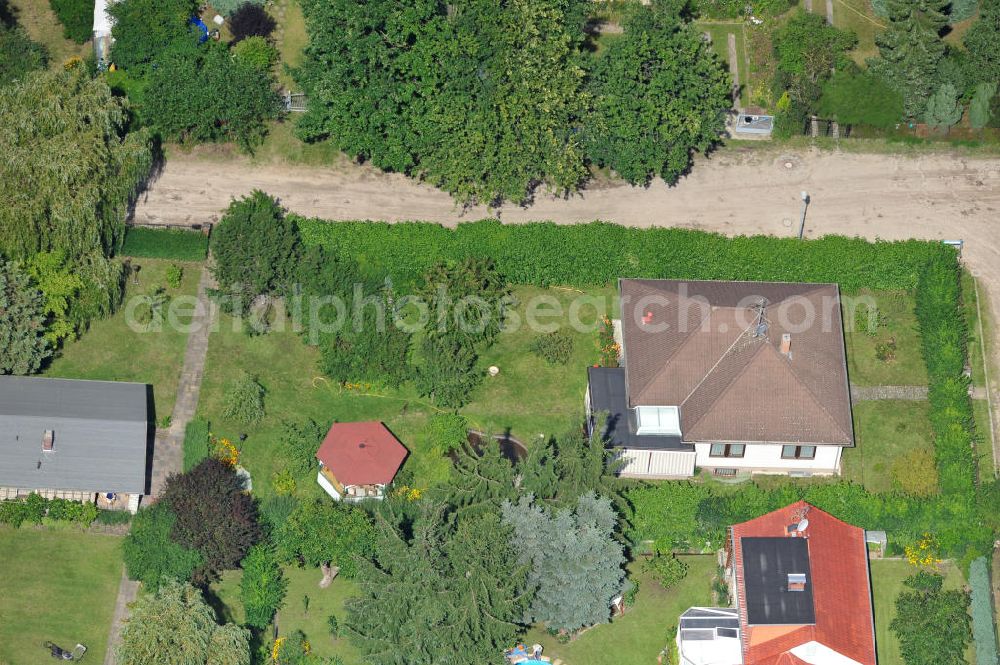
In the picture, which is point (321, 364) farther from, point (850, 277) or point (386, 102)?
point (850, 277)

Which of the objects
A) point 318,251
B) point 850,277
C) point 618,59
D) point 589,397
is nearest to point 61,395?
point 318,251

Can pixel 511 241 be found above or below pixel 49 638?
above

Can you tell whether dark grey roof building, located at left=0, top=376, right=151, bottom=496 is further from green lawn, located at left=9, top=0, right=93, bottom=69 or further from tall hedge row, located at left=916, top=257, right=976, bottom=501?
tall hedge row, located at left=916, top=257, right=976, bottom=501

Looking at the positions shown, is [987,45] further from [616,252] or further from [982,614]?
[982,614]

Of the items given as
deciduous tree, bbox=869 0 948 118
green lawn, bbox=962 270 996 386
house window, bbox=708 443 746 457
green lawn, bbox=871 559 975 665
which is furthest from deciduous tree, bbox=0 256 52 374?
deciduous tree, bbox=869 0 948 118

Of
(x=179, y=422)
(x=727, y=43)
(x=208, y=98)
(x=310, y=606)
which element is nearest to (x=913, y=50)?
(x=727, y=43)

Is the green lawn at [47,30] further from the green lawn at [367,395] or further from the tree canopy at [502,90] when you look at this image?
the green lawn at [367,395]
